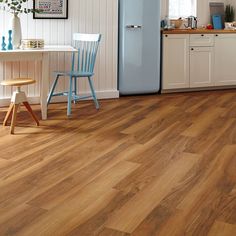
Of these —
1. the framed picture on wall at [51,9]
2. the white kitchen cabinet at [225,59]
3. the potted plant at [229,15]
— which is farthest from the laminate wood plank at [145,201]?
the potted plant at [229,15]

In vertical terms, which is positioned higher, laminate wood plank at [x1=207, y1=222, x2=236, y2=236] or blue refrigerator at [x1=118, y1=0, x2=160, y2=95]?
blue refrigerator at [x1=118, y1=0, x2=160, y2=95]

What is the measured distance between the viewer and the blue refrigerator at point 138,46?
567cm

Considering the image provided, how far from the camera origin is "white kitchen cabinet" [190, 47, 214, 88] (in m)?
6.29

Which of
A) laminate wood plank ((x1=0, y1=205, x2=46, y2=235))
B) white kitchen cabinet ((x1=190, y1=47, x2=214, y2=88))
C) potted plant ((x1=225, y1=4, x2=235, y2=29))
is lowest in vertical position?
laminate wood plank ((x1=0, y1=205, x2=46, y2=235))

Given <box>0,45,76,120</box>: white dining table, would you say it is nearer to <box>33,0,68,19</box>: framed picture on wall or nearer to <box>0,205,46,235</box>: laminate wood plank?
<box>33,0,68,19</box>: framed picture on wall

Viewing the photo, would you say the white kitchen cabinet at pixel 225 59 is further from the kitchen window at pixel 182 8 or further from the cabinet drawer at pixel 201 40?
the kitchen window at pixel 182 8

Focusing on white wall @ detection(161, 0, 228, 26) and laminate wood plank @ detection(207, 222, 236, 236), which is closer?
laminate wood plank @ detection(207, 222, 236, 236)

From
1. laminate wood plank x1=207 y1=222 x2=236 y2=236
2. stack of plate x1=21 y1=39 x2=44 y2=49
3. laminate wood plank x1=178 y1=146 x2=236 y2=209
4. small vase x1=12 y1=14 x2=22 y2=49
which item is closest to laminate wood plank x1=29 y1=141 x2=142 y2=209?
laminate wood plank x1=178 y1=146 x2=236 y2=209

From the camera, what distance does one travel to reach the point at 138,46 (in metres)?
5.79

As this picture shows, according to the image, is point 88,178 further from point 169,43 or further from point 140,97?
point 169,43

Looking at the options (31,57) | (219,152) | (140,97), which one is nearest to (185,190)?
(219,152)

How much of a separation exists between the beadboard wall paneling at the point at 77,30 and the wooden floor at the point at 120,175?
1.94 ft

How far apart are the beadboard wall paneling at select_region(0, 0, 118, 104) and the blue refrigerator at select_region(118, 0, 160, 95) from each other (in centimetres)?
11

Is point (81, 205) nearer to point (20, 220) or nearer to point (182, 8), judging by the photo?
point (20, 220)
